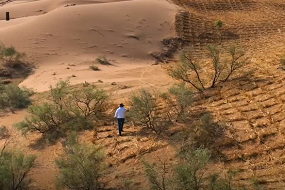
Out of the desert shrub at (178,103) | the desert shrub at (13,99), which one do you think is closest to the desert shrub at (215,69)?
the desert shrub at (178,103)

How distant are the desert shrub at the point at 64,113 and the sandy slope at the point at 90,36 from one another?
3.78 m

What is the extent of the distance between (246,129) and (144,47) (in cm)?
1066

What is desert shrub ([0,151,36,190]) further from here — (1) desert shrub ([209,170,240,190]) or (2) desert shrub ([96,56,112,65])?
(2) desert shrub ([96,56,112,65])

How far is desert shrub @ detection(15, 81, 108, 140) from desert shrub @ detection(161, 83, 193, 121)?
5.98ft

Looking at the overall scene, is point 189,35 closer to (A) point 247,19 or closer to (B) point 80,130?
(A) point 247,19

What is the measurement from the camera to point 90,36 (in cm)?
1820

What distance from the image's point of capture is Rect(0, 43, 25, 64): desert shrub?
1597 centimetres

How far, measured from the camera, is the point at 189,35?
62.2 feet

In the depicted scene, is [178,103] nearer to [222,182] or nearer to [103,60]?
[222,182]

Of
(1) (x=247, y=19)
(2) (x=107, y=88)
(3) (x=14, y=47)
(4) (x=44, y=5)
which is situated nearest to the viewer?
(2) (x=107, y=88)

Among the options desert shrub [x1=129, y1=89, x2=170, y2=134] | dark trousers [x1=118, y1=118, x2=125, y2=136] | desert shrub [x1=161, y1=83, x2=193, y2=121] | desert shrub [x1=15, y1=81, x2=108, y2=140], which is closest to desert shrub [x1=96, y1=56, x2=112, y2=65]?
desert shrub [x1=15, y1=81, x2=108, y2=140]

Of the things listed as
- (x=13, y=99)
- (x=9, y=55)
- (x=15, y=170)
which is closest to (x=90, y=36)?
(x=9, y=55)

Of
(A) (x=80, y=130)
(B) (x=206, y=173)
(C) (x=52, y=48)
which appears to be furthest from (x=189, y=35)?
(B) (x=206, y=173)

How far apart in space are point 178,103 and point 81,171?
380 cm
